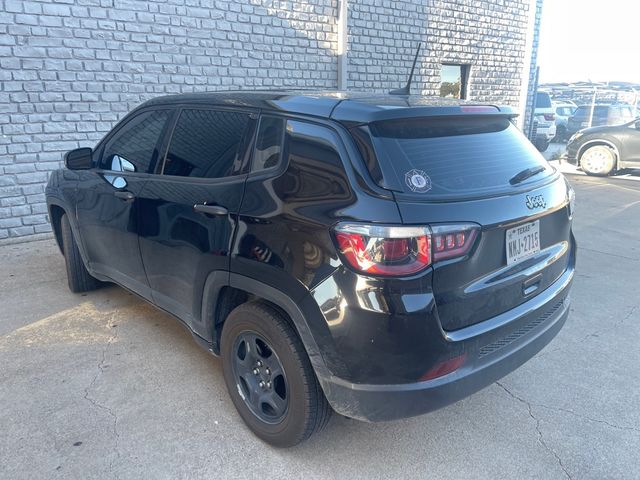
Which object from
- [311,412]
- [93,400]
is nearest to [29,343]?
[93,400]

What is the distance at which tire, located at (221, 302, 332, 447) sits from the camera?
2328 millimetres

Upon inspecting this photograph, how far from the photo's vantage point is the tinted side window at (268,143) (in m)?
2.47

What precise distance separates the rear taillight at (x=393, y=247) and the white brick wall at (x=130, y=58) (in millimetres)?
5576

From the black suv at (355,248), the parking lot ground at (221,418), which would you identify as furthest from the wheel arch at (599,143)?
the black suv at (355,248)

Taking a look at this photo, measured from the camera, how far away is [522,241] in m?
2.39

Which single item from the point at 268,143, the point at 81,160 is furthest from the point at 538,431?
the point at 81,160

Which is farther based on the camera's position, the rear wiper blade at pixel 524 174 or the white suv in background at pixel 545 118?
the white suv in background at pixel 545 118

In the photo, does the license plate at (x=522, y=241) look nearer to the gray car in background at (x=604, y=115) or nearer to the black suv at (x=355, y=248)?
the black suv at (x=355, y=248)

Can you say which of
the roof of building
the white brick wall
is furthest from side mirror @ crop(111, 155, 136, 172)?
the white brick wall

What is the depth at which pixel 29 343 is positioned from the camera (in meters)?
3.64

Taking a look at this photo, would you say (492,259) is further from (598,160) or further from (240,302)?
(598,160)

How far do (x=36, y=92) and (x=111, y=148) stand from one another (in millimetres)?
3069

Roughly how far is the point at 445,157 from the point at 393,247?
63 centimetres

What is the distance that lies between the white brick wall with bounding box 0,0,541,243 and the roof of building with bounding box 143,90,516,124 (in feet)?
13.6
